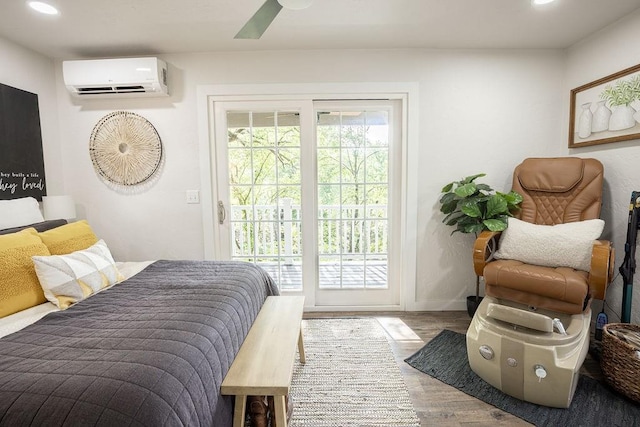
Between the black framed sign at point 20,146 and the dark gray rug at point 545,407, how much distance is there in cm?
316

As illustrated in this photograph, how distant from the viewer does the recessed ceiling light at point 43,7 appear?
1852mm

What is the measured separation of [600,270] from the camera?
1.75 metres

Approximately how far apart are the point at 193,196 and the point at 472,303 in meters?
2.63

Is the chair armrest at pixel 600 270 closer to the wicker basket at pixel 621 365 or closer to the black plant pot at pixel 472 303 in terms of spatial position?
the wicker basket at pixel 621 365

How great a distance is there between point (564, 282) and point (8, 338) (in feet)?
8.91

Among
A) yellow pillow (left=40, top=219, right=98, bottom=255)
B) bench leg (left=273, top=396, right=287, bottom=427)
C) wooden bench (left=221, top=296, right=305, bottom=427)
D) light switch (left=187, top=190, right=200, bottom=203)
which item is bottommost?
bench leg (left=273, top=396, right=287, bottom=427)

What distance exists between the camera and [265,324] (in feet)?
5.48

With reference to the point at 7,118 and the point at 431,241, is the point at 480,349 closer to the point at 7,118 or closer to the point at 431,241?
the point at 431,241

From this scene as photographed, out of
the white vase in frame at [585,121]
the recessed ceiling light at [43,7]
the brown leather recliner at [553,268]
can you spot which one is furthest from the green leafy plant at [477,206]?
the recessed ceiling light at [43,7]

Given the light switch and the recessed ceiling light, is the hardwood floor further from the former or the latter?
the recessed ceiling light

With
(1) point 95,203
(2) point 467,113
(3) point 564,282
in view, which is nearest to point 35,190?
(1) point 95,203

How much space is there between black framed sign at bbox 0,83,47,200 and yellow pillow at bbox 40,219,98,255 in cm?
79

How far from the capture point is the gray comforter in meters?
0.82

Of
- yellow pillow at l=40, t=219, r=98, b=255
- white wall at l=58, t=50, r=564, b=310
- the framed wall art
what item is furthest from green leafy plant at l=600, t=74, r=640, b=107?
yellow pillow at l=40, t=219, r=98, b=255
